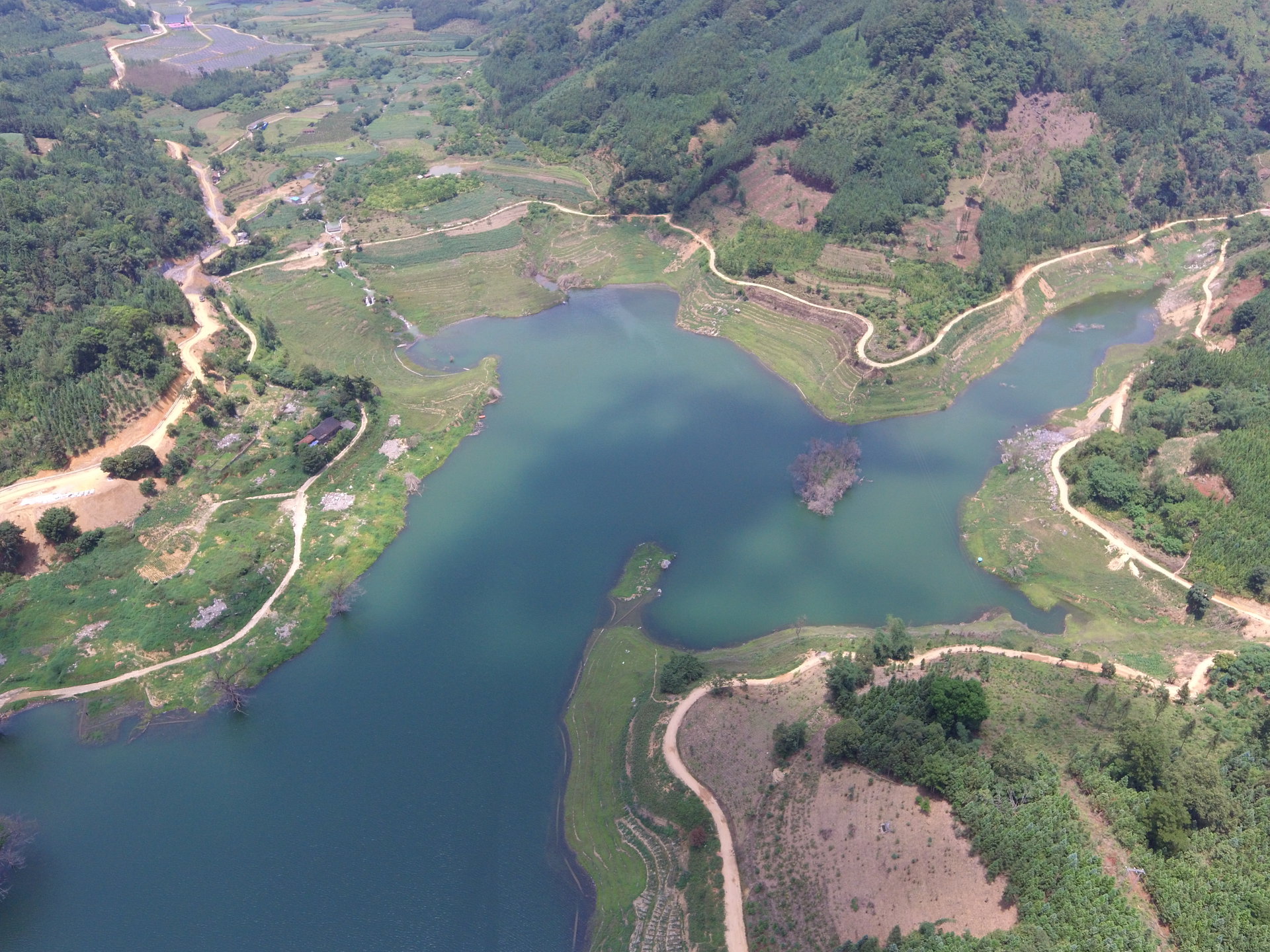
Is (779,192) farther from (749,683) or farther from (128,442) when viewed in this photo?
(128,442)

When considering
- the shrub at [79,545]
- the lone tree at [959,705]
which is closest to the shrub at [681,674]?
the lone tree at [959,705]

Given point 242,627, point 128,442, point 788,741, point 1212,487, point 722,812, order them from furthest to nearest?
point 128,442 → point 1212,487 → point 242,627 → point 788,741 → point 722,812

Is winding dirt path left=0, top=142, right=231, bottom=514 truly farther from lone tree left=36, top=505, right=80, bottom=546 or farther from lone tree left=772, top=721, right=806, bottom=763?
lone tree left=772, top=721, right=806, bottom=763

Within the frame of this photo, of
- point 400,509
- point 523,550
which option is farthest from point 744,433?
point 400,509

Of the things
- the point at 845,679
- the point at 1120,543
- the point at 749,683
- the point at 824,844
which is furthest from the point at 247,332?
the point at 1120,543

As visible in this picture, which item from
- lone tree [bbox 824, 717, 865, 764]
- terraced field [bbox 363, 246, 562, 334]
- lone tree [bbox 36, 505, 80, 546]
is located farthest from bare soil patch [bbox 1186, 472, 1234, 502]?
lone tree [bbox 36, 505, 80, 546]

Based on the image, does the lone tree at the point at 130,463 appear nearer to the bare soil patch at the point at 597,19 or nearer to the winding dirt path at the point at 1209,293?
the winding dirt path at the point at 1209,293

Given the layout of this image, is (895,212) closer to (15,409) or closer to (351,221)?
(351,221)
